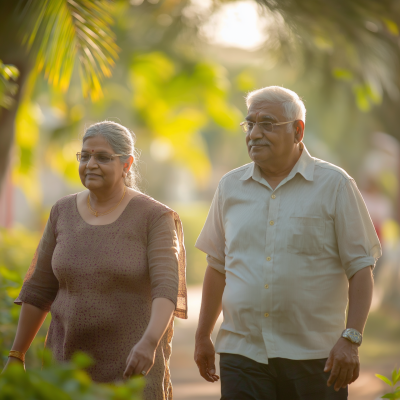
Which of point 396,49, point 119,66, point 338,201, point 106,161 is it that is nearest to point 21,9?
point 106,161

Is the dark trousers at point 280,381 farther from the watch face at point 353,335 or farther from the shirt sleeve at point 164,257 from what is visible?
the shirt sleeve at point 164,257

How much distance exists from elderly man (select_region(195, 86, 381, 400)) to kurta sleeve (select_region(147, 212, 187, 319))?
0.29 m

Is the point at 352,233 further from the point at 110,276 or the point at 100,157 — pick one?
the point at 100,157

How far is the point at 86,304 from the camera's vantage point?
302cm

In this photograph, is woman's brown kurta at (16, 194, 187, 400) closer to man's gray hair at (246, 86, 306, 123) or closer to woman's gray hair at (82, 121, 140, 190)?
woman's gray hair at (82, 121, 140, 190)

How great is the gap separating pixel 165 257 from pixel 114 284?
263 millimetres

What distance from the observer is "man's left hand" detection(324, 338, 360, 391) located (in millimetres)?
2885

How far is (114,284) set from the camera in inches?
119

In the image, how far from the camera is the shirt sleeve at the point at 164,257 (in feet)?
9.84

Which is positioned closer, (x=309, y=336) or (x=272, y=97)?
(x=309, y=336)

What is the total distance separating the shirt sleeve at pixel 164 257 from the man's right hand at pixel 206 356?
1.40ft

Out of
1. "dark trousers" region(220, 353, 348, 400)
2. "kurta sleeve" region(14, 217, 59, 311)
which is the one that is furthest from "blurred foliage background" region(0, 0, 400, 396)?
"dark trousers" region(220, 353, 348, 400)

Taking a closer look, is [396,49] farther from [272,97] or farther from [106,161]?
[106,161]

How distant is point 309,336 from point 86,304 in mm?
1030
